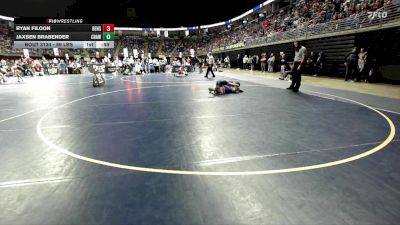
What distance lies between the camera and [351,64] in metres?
15.2

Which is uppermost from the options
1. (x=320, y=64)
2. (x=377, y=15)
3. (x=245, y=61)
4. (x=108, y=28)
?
(x=108, y=28)

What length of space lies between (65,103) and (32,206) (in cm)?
736

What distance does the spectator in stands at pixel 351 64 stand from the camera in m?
14.8

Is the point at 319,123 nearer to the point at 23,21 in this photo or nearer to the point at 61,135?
the point at 61,135

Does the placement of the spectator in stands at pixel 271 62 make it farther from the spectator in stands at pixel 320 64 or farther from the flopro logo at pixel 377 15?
the flopro logo at pixel 377 15

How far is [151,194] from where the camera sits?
2947 mm

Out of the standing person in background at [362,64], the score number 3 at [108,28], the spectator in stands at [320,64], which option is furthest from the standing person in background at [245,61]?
the standing person in background at [362,64]

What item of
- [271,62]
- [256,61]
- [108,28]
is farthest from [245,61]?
[108,28]

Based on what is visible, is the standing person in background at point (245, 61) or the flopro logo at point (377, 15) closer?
the flopro logo at point (377, 15)

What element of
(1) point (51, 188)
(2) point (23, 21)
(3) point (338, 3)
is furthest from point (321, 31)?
(2) point (23, 21)

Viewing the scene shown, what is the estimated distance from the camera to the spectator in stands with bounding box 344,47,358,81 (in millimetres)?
14773

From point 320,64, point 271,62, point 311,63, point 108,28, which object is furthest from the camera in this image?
point 271,62
